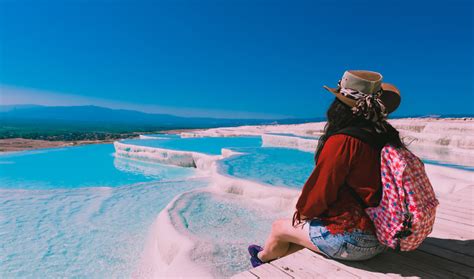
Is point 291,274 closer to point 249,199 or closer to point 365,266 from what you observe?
point 365,266

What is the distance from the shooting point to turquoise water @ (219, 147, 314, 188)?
20.0 feet

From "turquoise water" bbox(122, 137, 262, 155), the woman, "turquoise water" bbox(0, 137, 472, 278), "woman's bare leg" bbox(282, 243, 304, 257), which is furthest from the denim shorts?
"turquoise water" bbox(122, 137, 262, 155)

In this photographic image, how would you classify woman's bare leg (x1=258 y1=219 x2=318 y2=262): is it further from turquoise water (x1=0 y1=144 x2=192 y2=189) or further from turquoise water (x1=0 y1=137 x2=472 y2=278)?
turquoise water (x1=0 y1=144 x2=192 y2=189)

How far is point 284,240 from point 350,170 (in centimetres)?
65

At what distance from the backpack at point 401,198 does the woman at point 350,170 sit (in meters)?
0.04

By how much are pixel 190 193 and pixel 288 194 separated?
176 cm

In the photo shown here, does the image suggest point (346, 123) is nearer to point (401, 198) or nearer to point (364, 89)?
point (364, 89)

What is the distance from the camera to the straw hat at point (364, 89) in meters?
1.50

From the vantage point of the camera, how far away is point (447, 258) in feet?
5.92

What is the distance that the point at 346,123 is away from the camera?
1.54 meters

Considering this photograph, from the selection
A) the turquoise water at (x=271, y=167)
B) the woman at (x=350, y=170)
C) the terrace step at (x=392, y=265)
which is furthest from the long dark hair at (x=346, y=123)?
the turquoise water at (x=271, y=167)

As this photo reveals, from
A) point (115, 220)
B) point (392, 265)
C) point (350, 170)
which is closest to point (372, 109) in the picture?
point (350, 170)

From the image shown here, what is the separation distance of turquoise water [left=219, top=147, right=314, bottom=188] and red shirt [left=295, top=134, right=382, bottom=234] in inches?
159

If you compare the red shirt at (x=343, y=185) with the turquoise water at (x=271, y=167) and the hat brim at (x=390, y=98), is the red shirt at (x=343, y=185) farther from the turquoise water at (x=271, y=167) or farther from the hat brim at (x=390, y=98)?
the turquoise water at (x=271, y=167)
